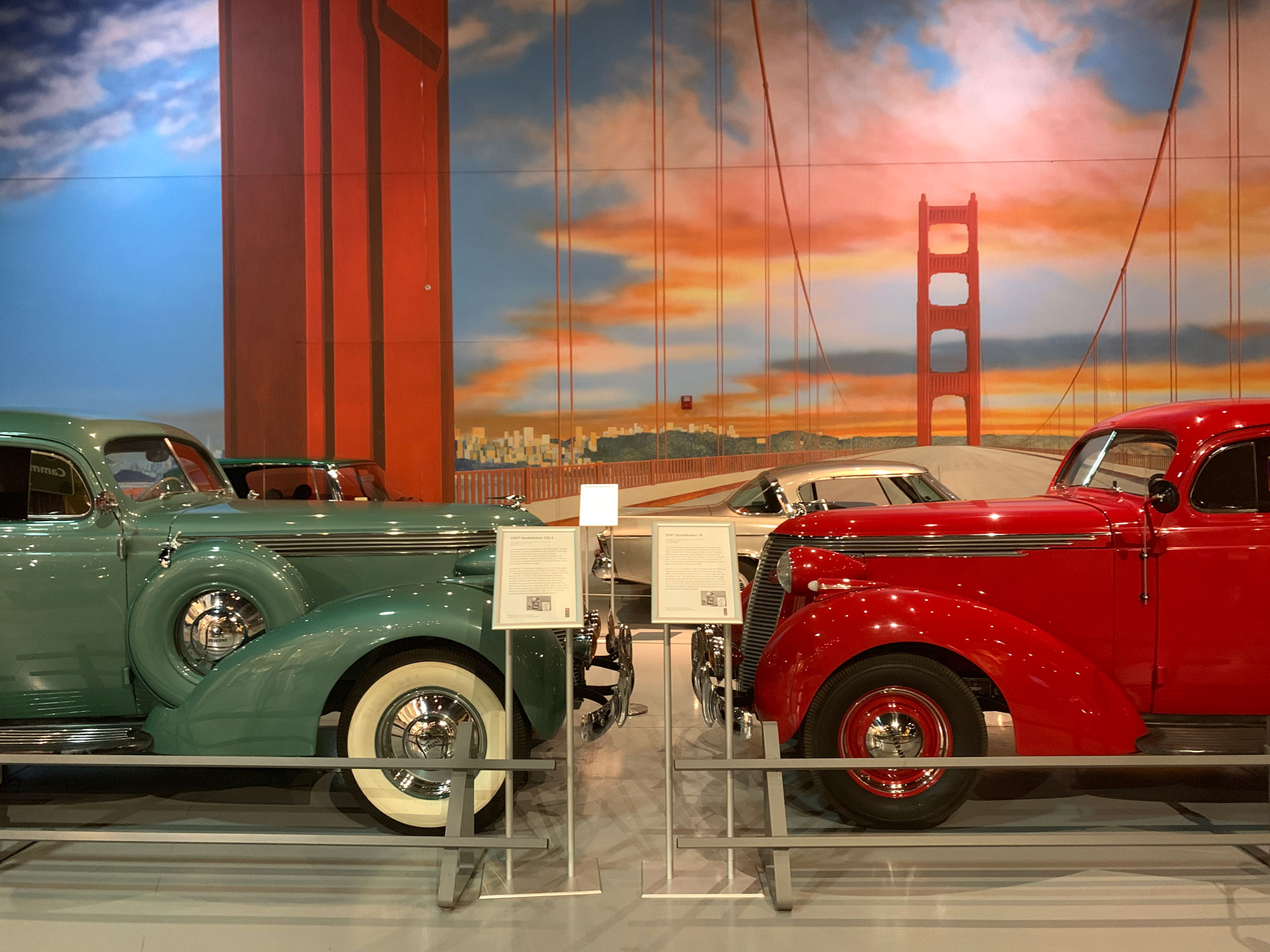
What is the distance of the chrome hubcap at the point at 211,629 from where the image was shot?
3.29 metres

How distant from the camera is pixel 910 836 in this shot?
8.43 feet

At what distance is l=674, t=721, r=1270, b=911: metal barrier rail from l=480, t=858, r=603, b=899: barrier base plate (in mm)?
371

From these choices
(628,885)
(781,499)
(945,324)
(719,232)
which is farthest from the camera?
(719,232)

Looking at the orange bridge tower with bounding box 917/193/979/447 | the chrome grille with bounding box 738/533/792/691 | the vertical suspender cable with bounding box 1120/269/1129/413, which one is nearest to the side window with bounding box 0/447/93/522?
the chrome grille with bounding box 738/533/792/691

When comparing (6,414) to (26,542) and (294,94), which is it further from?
(294,94)

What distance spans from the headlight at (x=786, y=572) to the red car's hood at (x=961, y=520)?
0.63 feet

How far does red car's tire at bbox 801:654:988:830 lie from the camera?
2982 mm

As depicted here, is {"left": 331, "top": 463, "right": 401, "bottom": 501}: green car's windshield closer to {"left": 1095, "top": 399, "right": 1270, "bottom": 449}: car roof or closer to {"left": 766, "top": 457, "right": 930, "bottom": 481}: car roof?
{"left": 766, "top": 457, "right": 930, "bottom": 481}: car roof

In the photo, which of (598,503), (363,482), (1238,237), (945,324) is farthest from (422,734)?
(1238,237)

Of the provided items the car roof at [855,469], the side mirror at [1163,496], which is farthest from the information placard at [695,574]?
the car roof at [855,469]

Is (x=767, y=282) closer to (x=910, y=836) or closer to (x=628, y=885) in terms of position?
(x=910, y=836)

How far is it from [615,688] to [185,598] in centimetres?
174

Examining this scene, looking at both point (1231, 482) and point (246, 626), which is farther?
point (246, 626)

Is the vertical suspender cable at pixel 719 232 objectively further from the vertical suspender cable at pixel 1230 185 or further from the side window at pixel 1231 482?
the side window at pixel 1231 482
